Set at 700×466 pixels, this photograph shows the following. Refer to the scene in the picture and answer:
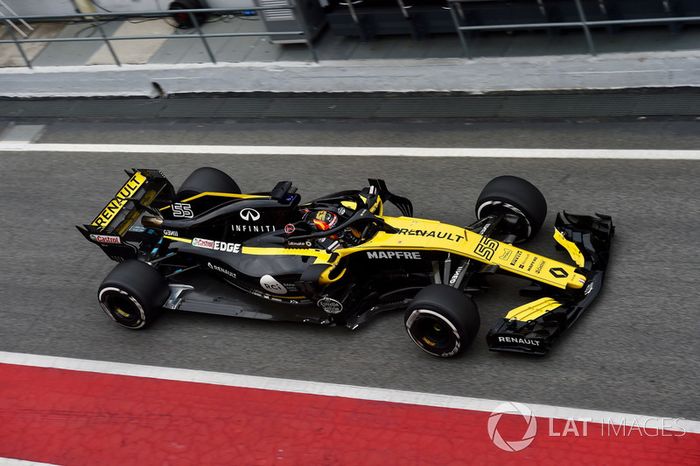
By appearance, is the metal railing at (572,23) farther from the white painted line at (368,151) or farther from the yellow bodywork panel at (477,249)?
the yellow bodywork panel at (477,249)

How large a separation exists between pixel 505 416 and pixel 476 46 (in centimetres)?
619

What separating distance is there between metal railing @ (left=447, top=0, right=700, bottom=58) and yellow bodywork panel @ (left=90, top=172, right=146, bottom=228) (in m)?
4.67

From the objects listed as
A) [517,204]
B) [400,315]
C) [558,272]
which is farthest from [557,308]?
[400,315]

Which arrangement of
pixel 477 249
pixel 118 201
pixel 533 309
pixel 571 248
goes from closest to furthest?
pixel 533 309 → pixel 477 249 → pixel 571 248 → pixel 118 201

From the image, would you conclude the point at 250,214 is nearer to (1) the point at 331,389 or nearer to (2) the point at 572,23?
(1) the point at 331,389

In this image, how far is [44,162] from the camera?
Result: 13.0 metres

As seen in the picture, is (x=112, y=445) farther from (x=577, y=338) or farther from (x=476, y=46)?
(x=476, y=46)

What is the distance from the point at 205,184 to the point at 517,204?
3.66 meters

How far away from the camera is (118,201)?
995 centimetres

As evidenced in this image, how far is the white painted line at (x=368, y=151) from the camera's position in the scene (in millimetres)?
10539

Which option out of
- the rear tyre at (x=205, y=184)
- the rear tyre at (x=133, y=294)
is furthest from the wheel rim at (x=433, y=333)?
the rear tyre at (x=205, y=184)

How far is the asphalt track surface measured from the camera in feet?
26.4

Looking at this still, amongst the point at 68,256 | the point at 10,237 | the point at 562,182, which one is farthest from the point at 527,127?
the point at 10,237

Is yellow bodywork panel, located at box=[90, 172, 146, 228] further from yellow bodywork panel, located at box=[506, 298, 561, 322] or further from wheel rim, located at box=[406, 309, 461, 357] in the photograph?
yellow bodywork panel, located at box=[506, 298, 561, 322]
